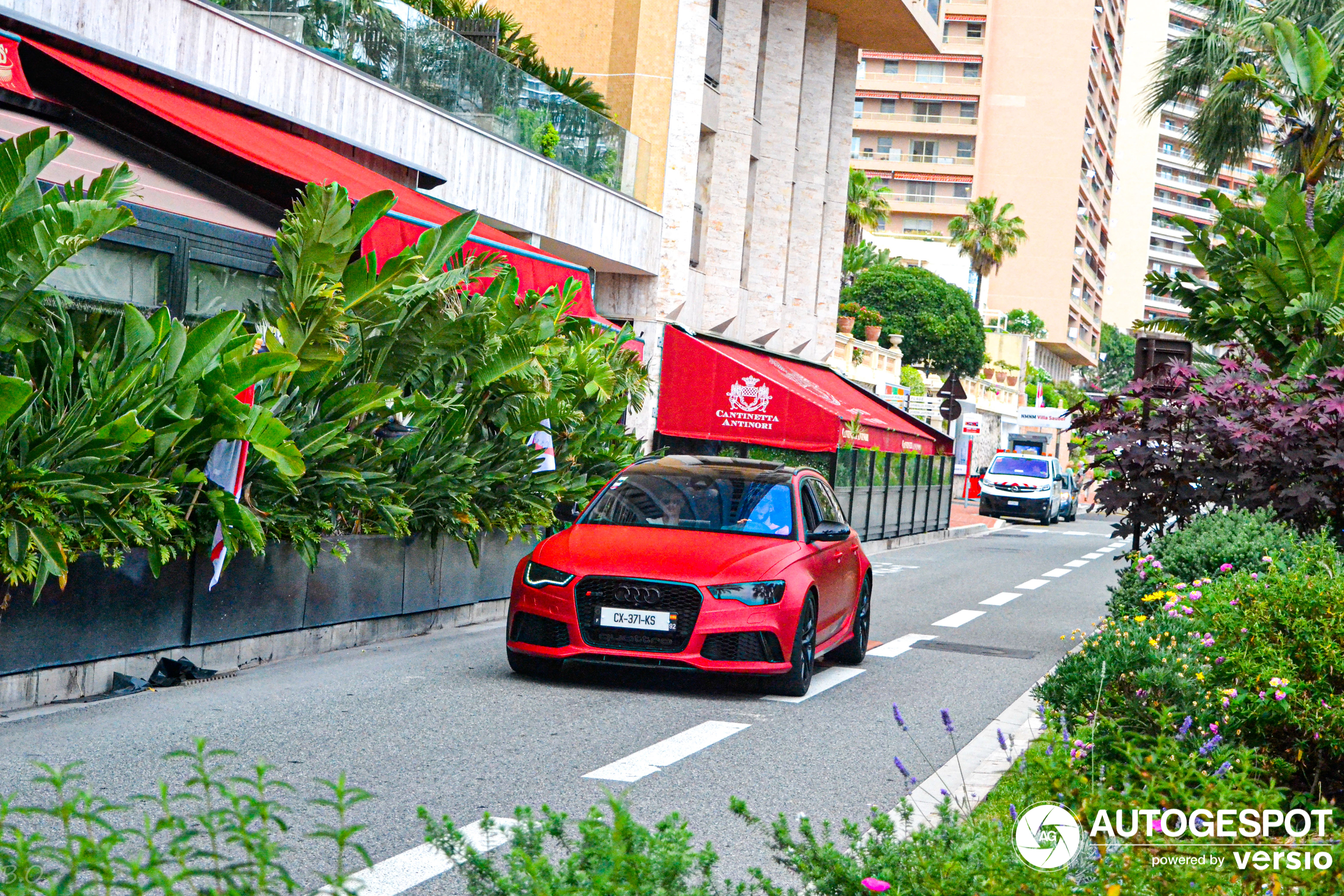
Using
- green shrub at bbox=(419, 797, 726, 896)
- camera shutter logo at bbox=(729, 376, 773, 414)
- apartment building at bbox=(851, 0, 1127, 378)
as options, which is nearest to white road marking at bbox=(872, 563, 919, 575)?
camera shutter logo at bbox=(729, 376, 773, 414)

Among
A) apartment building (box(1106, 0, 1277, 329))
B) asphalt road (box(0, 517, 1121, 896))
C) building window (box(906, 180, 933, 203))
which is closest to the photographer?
asphalt road (box(0, 517, 1121, 896))

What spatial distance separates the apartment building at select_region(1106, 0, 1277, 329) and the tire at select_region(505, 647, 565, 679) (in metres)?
142

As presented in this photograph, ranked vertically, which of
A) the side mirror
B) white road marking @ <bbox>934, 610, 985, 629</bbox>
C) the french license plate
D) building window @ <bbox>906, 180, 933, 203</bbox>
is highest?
building window @ <bbox>906, 180, 933, 203</bbox>

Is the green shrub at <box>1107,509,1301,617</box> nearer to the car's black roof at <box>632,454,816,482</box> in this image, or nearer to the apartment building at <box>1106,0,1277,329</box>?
the car's black roof at <box>632,454,816,482</box>

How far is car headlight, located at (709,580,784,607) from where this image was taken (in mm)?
9641

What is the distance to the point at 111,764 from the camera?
689cm

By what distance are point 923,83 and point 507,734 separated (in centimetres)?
10022

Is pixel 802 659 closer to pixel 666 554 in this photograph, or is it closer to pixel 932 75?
pixel 666 554

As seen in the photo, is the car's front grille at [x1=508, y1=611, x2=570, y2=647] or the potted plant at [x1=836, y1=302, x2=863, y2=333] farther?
the potted plant at [x1=836, y1=302, x2=863, y2=333]

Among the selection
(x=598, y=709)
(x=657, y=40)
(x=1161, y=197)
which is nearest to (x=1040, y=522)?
(x=657, y=40)

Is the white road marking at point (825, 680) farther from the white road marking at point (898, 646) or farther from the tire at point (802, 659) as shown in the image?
the white road marking at point (898, 646)

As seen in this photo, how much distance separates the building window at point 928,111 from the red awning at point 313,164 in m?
90.0

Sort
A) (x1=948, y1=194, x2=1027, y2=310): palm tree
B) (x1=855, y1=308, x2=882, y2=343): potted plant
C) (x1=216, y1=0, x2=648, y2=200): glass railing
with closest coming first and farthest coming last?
(x1=216, y1=0, x2=648, y2=200): glass railing → (x1=855, y1=308, x2=882, y2=343): potted plant → (x1=948, y1=194, x2=1027, y2=310): palm tree

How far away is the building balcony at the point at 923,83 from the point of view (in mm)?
102750
